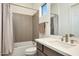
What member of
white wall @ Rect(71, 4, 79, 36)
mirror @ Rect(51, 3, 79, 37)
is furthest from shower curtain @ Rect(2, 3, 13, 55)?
white wall @ Rect(71, 4, 79, 36)

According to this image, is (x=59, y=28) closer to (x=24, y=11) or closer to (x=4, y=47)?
(x=4, y=47)

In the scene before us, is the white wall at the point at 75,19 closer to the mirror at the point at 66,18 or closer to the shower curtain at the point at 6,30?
the mirror at the point at 66,18

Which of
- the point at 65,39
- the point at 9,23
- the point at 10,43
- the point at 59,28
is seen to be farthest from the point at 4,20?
the point at 65,39

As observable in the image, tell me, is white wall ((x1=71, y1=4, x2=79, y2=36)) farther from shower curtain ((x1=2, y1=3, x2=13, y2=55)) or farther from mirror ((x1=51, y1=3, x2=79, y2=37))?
shower curtain ((x1=2, y1=3, x2=13, y2=55))

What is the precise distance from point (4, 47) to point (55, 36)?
127 centimetres

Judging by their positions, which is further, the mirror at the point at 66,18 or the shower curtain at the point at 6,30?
the shower curtain at the point at 6,30

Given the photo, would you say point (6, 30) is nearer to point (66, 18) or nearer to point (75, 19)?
point (66, 18)

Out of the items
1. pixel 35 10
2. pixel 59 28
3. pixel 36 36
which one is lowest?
pixel 36 36

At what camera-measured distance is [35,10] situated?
9.89 ft

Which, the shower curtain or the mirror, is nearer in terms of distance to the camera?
the mirror

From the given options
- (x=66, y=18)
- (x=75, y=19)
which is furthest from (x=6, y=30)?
(x=75, y=19)

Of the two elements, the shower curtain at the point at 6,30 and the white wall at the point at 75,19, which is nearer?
the white wall at the point at 75,19

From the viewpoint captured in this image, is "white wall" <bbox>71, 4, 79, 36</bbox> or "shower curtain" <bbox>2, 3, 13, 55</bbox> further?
"shower curtain" <bbox>2, 3, 13, 55</bbox>

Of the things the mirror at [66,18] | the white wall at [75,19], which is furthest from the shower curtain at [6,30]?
the white wall at [75,19]
